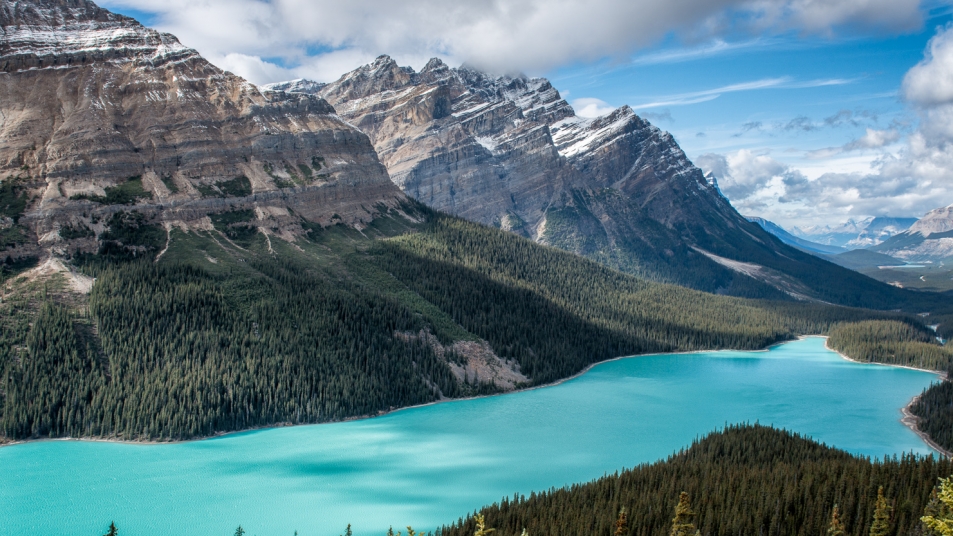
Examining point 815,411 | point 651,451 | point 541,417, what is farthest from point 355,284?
point 815,411

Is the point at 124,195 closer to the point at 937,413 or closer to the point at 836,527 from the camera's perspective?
the point at 836,527

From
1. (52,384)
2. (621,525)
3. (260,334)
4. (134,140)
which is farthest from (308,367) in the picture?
(134,140)

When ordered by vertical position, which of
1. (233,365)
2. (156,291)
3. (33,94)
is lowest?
(233,365)

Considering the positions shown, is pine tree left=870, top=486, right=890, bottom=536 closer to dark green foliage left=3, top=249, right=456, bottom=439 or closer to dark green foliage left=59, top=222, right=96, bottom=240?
dark green foliage left=3, top=249, right=456, bottom=439

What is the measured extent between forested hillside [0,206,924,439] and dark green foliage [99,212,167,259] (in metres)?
0.35

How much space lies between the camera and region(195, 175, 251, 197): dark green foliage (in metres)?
164

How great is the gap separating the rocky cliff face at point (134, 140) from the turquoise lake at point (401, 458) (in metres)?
58.3

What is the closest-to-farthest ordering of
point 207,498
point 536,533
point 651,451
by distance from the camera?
1. point 536,533
2. point 207,498
3. point 651,451

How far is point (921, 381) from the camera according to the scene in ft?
509

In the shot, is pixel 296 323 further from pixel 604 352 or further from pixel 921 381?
pixel 921 381

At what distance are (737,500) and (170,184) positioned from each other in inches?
5273

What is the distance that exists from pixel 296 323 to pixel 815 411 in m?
87.8

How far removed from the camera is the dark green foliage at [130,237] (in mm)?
136500

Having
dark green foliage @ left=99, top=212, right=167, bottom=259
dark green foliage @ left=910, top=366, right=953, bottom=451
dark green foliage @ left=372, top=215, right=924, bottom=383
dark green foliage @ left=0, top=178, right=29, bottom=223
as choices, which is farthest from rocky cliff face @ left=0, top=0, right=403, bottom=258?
dark green foliage @ left=910, top=366, right=953, bottom=451
